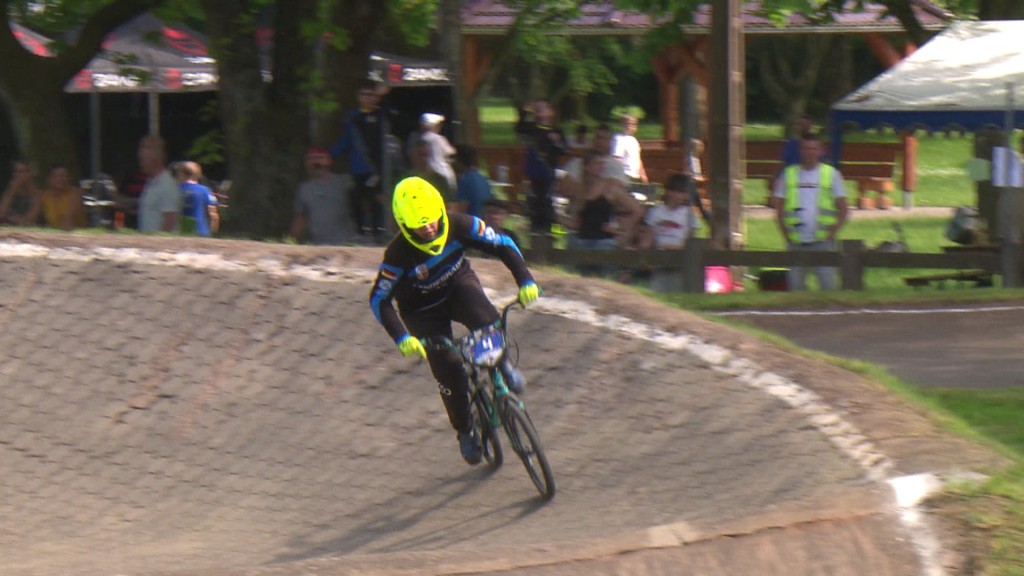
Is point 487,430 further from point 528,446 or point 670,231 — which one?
point 670,231

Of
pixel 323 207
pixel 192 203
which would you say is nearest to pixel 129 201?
pixel 192 203

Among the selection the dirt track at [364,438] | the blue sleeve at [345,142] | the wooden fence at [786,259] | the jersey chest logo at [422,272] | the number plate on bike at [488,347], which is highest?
the blue sleeve at [345,142]

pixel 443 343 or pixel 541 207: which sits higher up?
pixel 541 207

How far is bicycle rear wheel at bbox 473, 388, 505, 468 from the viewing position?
8.62 meters

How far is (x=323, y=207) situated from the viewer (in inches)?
578

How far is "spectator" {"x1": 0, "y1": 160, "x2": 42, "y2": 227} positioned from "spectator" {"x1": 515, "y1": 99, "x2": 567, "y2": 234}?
543 centimetres

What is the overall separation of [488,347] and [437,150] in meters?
7.27

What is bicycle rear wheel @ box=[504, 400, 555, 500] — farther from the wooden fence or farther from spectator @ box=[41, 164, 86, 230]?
spectator @ box=[41, 164, 86, 230]

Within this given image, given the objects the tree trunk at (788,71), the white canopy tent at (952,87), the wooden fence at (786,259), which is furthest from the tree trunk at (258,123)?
the tree trunk at (788,71)

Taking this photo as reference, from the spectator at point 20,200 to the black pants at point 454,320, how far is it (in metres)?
9.01

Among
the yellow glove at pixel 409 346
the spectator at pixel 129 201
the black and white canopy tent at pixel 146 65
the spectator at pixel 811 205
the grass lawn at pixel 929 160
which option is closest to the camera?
the yellow glove at pixel 409 346

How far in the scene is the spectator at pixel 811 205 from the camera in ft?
47.6

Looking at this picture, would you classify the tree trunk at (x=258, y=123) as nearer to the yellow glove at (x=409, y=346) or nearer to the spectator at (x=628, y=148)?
the spectator at (x=628, y=148)

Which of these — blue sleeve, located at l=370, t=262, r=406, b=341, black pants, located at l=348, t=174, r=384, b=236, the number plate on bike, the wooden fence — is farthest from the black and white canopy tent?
the number plate on bike
